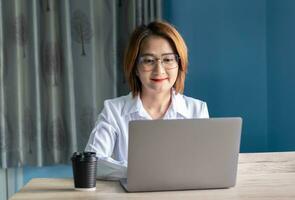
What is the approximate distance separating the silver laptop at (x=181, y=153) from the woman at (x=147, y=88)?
1.22 ft

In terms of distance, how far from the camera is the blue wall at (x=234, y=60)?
304 centimetres

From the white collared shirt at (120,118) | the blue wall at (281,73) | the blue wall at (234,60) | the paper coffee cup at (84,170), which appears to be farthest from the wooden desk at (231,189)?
the blue wall at (234,60)

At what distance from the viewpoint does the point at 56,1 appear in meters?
2.94

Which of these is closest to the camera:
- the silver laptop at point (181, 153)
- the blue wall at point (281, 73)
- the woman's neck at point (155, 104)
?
the silver laptop at point (181, 153)

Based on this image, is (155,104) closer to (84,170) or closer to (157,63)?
(157,63)

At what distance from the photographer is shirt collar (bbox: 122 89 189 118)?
1.79 m

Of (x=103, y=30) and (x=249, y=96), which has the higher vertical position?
(x=103, y=30)

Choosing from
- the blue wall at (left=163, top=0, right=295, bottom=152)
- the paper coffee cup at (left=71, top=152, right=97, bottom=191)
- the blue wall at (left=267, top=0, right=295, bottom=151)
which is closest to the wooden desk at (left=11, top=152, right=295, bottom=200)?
the paper coffee cup at (left=71, top=152, right=97, bottom=191)

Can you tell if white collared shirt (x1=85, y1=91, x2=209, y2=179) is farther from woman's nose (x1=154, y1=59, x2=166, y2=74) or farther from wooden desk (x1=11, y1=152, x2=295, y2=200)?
wooden desk (x1=11, y1=152, x2=295, y2=200)

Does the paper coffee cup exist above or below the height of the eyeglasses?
below

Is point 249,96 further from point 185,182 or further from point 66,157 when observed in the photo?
point 185,182

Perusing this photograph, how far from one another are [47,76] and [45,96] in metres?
0.13

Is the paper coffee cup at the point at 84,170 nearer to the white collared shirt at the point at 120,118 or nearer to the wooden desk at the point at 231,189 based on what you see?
the wooden desk at the point at 231,189

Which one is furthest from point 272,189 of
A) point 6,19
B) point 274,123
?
point 6,19
